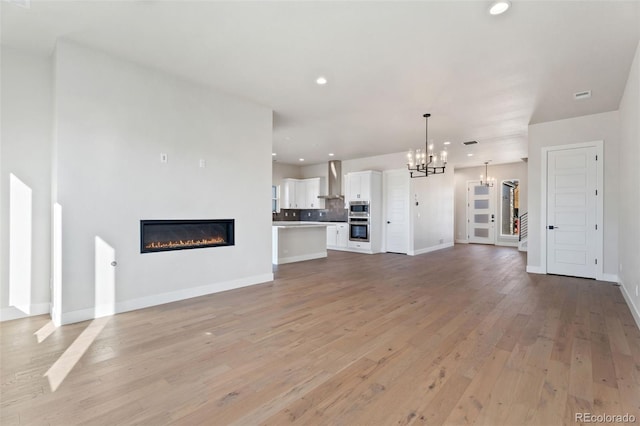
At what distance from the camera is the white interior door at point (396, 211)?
862 cm

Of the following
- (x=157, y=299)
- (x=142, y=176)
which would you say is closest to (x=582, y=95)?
(x=142, y=176)

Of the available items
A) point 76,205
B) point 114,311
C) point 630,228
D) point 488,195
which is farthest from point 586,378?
point 488,195

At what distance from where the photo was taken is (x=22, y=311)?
3385 millimetres

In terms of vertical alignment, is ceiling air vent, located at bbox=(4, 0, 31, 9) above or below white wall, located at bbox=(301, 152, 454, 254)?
above

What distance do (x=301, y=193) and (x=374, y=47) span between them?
7.76 m

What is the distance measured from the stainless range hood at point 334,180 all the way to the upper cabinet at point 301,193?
1.46 ft

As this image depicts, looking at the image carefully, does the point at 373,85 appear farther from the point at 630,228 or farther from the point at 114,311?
the point at 114,311

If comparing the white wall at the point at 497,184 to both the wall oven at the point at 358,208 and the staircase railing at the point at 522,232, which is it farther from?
the wall oven at the point at 358,208

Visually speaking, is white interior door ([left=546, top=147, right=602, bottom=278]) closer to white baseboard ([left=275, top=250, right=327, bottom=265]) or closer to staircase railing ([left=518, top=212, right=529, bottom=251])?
staircase railing ([left=518, top=212, right=529, bottom=251])

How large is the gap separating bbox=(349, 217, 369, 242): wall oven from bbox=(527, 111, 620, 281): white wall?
4.02m

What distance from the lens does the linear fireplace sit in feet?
12.4

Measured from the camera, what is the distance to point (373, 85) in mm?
4102

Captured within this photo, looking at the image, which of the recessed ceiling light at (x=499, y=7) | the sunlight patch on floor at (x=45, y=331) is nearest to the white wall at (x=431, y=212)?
the recessed ceiling light at (x=499, y=7)

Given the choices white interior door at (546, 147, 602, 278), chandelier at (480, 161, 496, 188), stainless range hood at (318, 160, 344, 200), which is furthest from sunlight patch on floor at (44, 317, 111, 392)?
chandelier at (480, 161, 496, 188)
